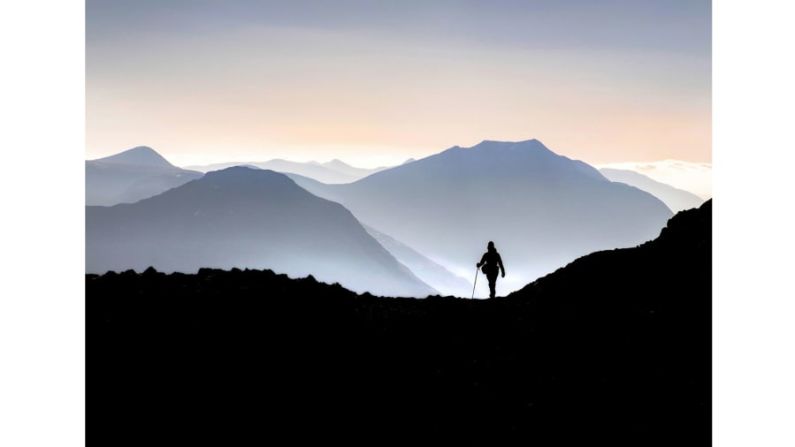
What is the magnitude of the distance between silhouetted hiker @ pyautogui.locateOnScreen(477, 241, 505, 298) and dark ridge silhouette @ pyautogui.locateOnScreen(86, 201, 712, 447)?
4622 mm

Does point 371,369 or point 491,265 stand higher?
point 491,265

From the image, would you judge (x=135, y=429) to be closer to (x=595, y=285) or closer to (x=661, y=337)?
(x=661, y=337)

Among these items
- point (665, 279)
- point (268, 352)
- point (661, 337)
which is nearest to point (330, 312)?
point (268, 352)

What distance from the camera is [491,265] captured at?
24719mm

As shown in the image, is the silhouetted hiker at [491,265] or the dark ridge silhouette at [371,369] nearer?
the dark ridge silhouette at [371,369]

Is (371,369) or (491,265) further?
(491,265)

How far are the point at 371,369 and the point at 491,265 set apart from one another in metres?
10.3

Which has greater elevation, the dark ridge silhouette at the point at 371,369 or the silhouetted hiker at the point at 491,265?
the silhouetted hiker at the point at 491,265

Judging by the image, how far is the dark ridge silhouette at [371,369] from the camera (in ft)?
41.3

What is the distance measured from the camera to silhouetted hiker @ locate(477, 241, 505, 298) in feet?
80.5

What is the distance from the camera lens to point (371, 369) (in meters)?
15.5

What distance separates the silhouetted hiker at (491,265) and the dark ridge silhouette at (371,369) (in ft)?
15.2

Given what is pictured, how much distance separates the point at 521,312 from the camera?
20906mm
